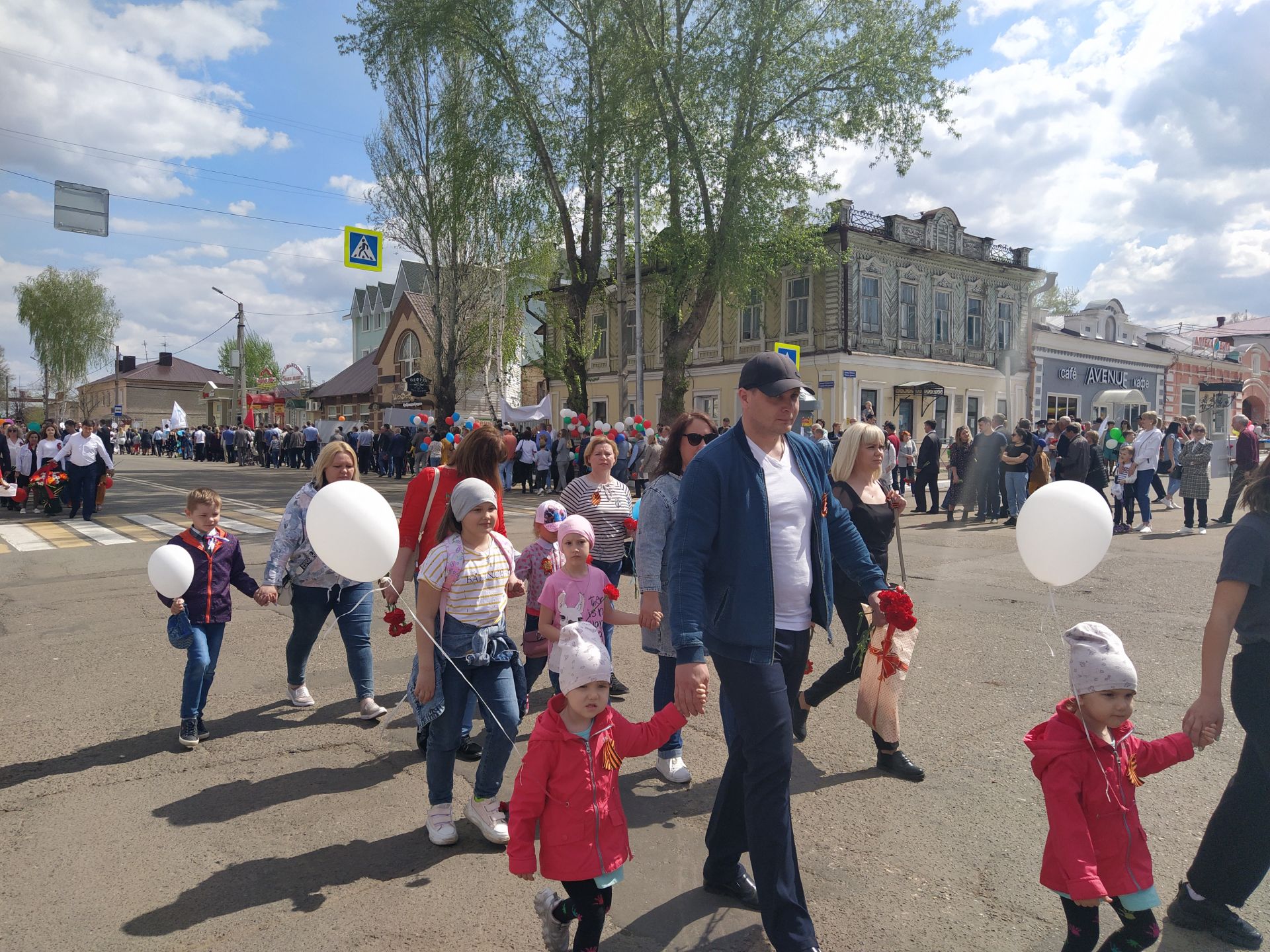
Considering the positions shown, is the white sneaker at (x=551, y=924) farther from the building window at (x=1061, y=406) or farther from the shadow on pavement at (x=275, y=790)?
the building window at (x=1061, y=406)

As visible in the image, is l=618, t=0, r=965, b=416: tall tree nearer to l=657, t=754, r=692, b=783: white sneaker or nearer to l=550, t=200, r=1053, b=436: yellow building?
l=550, t=200, r=1053, b=436: yellow building

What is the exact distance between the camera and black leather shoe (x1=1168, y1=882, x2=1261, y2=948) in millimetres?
2826

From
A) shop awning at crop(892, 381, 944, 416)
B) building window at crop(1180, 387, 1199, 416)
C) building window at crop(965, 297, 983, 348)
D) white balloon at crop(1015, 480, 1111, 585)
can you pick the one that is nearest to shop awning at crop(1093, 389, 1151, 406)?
building window at crop(965, 297, 983, 348)

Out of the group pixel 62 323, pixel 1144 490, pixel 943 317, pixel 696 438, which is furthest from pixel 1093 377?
pixel 62 323

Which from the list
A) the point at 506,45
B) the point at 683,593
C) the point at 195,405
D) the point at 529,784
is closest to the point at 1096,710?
the point at 683,593

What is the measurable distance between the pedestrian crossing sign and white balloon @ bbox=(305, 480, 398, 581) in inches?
633

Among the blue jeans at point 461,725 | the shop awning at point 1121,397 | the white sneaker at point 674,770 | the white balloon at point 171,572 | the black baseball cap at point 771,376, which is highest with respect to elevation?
the shop awning at point 1121,397

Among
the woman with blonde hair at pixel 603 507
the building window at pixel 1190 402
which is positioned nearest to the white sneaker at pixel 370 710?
the woman with blonde hair at pixel 603 507

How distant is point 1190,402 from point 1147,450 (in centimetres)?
3771

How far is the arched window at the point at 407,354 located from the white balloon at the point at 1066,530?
47.8 m

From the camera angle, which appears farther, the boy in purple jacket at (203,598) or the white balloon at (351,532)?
the boy in purple jacket at (203,598)

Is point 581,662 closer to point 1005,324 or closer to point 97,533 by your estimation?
point 97,533

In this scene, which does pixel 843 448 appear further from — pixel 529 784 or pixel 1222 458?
pixel 1222 458

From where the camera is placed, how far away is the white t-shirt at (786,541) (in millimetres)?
2891
